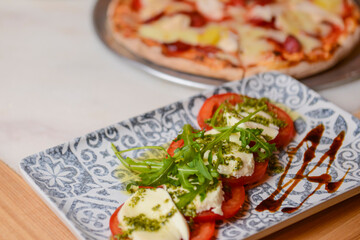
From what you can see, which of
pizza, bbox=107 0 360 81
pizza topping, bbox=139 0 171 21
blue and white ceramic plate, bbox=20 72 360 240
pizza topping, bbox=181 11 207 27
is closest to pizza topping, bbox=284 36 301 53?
pizza, bbox=107 0 360 81

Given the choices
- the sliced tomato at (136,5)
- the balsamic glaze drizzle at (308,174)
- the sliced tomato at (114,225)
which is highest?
the sliced tomato at (136,5)

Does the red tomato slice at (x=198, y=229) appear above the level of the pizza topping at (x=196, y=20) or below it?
below

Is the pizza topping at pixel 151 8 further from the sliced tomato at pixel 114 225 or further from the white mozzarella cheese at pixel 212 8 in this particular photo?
the sliced tomato at pixel 114 225

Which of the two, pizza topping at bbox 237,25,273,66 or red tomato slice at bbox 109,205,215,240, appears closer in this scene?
red tomato slice at bbox 109,205,215,240

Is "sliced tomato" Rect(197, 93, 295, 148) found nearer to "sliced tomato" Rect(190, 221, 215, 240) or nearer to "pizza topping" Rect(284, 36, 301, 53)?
"sliced tomato" Rect(190, 221, 215, 240)

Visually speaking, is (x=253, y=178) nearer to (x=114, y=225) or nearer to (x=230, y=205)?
(x=230, y=205)

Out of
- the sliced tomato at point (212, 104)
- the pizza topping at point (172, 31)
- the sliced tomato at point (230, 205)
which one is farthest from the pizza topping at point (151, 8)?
the sliced tomato at point (230, 205)
